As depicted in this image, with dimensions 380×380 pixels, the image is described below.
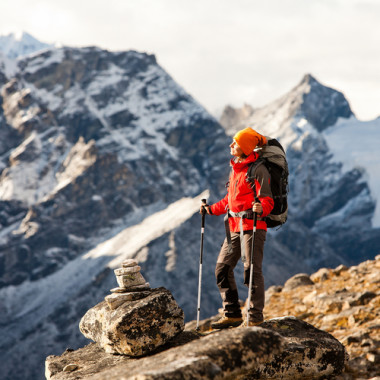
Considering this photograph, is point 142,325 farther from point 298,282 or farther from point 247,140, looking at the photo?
point 298,282

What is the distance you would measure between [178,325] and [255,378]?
1790mm

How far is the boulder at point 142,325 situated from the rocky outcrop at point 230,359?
248mm

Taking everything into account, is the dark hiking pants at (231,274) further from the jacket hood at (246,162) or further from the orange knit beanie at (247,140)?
the orange knit beanie at (247,140)

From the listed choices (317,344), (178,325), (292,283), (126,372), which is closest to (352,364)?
(317,344)

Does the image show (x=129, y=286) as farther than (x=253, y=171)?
Yes

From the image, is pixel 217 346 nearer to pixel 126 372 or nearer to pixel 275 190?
pixel 126 372

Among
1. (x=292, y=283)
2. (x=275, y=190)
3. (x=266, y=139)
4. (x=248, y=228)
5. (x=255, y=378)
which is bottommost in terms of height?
(x=292, y=283)

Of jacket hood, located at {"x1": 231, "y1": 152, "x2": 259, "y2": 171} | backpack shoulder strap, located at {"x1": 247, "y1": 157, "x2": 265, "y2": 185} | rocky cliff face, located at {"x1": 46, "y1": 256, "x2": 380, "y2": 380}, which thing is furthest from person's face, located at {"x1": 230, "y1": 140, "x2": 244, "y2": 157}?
rocky cliff face, located at {"x1": 46, "y1": 256, "x2": 380, "y2": 380}

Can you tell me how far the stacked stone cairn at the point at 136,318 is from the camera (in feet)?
28.0

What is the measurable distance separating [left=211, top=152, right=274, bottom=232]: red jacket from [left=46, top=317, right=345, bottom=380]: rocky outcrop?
202cm

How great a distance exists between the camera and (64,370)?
921 cm

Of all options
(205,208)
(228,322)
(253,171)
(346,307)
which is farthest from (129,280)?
(346,307)

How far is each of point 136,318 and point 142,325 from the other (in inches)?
6.4

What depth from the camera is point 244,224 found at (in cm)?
959
